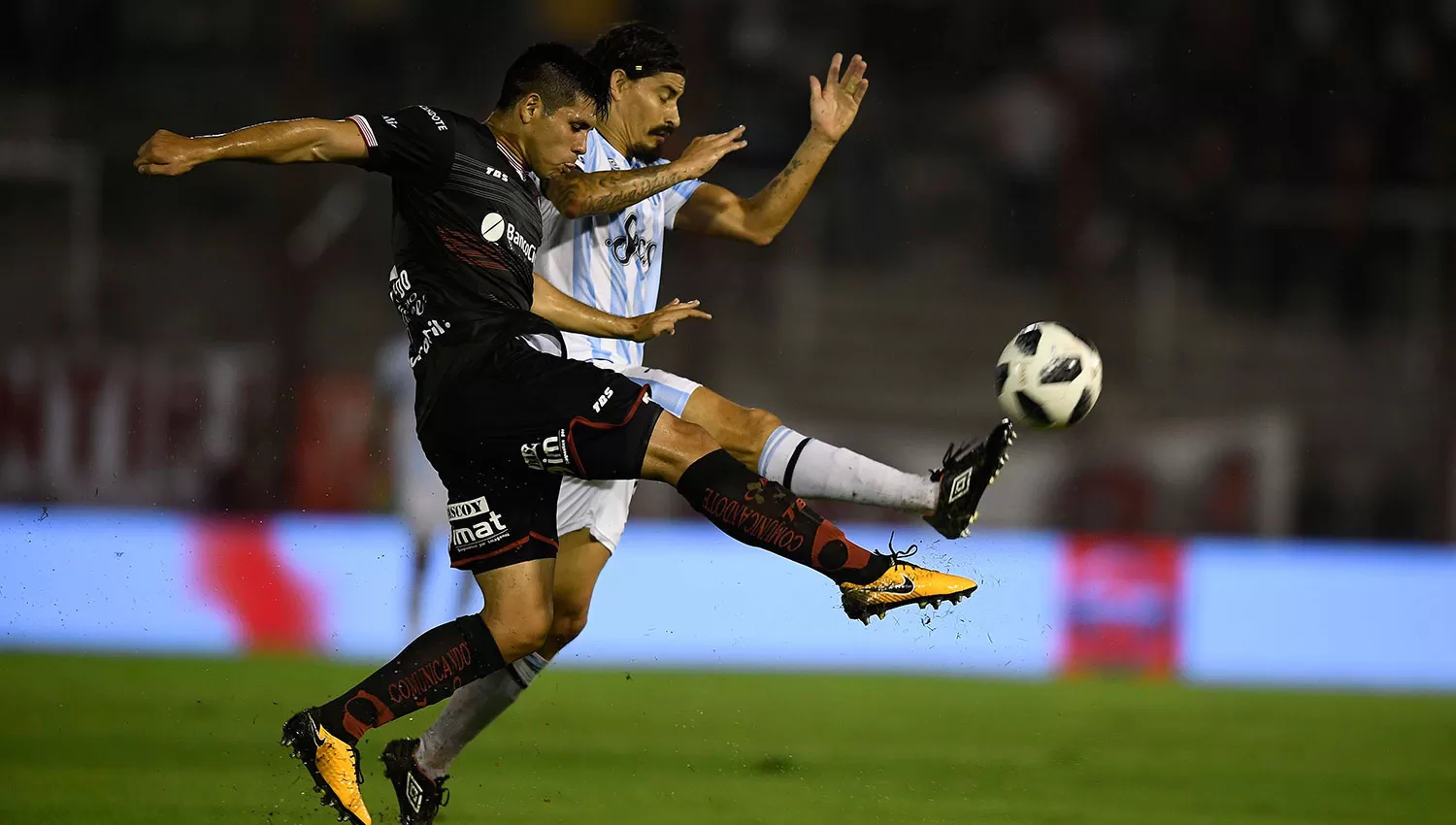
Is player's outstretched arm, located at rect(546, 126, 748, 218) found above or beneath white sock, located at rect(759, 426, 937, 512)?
above

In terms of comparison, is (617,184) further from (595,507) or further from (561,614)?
(561,614)

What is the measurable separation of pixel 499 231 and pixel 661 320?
1.76ft

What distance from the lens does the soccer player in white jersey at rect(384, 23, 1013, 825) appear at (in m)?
4.85

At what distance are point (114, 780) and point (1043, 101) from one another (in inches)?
431

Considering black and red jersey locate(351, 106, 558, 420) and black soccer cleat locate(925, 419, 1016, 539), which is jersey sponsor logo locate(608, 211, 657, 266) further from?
black soccer cleat locate(925, 419, 1016, 539)

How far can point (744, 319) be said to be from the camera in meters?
13.2

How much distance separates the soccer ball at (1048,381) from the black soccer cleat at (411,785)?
2.17 meters

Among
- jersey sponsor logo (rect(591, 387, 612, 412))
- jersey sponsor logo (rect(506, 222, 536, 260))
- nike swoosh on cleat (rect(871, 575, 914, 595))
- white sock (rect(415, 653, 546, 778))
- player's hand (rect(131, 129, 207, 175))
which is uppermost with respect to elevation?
player's hand (rect(131, 129, 207, 175))

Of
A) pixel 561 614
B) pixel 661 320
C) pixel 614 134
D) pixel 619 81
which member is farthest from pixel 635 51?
pixel 561 614

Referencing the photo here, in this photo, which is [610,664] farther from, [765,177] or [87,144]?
[87,144]

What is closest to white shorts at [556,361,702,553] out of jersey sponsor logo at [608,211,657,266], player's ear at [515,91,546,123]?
jersey sponsor logo at [608,211,657,266]

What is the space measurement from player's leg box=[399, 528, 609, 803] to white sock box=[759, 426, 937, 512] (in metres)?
0.76

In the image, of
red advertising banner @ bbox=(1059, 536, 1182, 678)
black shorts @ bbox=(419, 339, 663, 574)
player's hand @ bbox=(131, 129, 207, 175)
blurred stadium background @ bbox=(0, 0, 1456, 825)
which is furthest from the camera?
red advertising banner @ bbox=(1059, 536, 1182, 678)

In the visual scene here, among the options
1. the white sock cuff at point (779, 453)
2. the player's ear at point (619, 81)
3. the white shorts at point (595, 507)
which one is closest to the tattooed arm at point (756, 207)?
the player's ear at point (619, 81)
